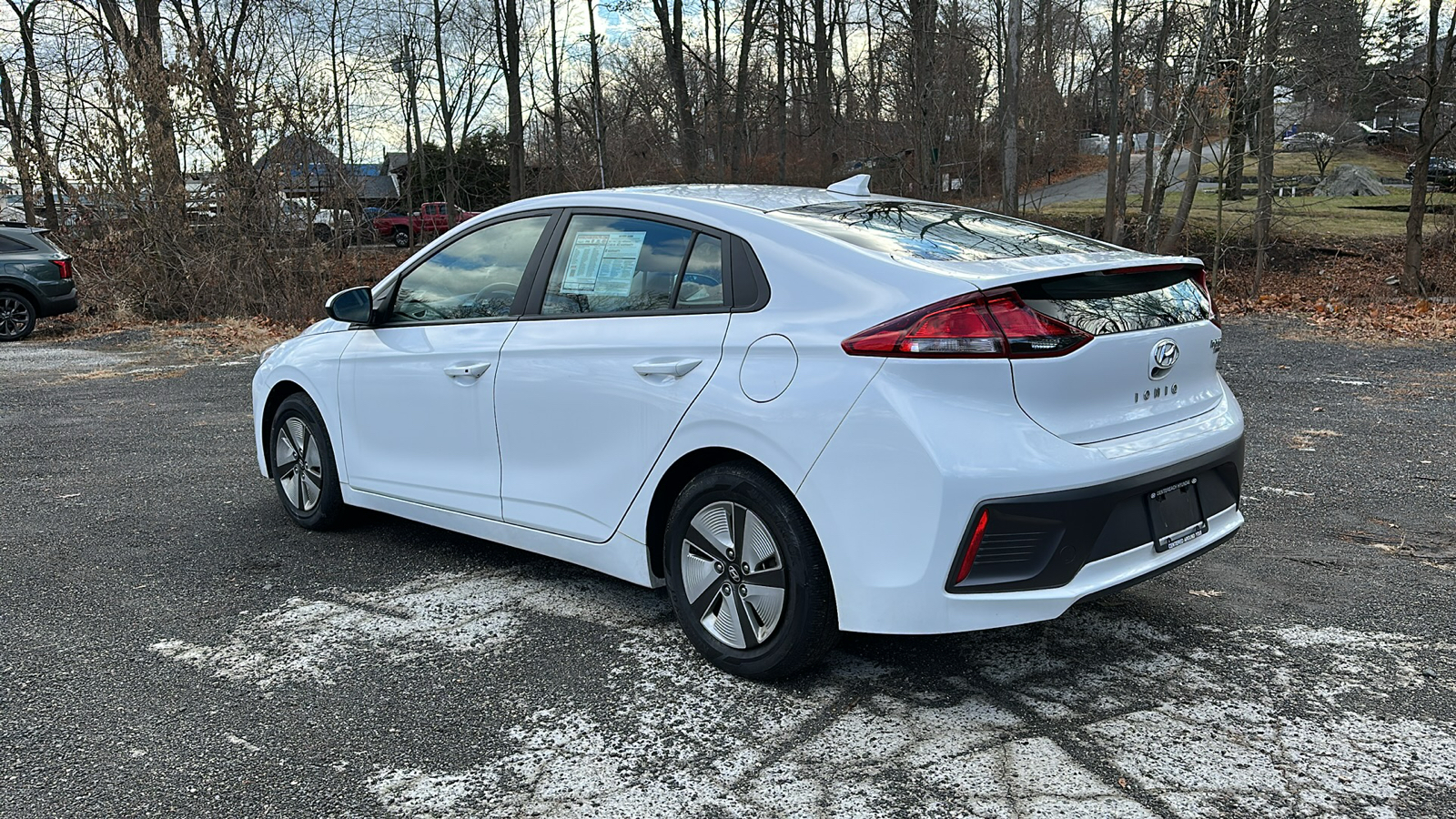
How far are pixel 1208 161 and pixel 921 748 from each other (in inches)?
674

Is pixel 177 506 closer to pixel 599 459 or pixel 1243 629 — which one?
pixel 599 459

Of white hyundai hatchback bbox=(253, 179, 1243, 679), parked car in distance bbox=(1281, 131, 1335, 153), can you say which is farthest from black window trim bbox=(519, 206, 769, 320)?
parked car in distance bbox=(1281, 131, 1335, 153)

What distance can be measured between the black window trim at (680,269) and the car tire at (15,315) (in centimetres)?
1462

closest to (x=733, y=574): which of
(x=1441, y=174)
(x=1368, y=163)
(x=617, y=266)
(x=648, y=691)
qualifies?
(x=648, y=691)

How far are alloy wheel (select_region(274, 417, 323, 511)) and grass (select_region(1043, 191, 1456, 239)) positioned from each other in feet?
50.4

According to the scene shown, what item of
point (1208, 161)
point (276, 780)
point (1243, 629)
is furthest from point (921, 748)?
point (1208, 161)

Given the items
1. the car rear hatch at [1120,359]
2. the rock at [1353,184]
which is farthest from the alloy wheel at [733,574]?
the rock at [1353,184]

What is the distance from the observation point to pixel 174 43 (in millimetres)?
16609

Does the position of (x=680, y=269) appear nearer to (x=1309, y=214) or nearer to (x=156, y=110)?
(x=156, y=110)

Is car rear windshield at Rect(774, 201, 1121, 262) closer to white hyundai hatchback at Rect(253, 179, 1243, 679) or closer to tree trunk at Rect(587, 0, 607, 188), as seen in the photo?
white hyundai hatchback at Rect(253, 179, 1243, 679)

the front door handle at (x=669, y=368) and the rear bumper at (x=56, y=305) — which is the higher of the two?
the front door handle at (x=669, y=368)

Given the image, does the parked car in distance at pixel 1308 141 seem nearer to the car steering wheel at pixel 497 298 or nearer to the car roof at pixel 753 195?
the car roof at pixel 753 195

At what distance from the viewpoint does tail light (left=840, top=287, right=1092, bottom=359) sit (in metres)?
2.94

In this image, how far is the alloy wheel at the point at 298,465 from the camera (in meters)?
5.23
